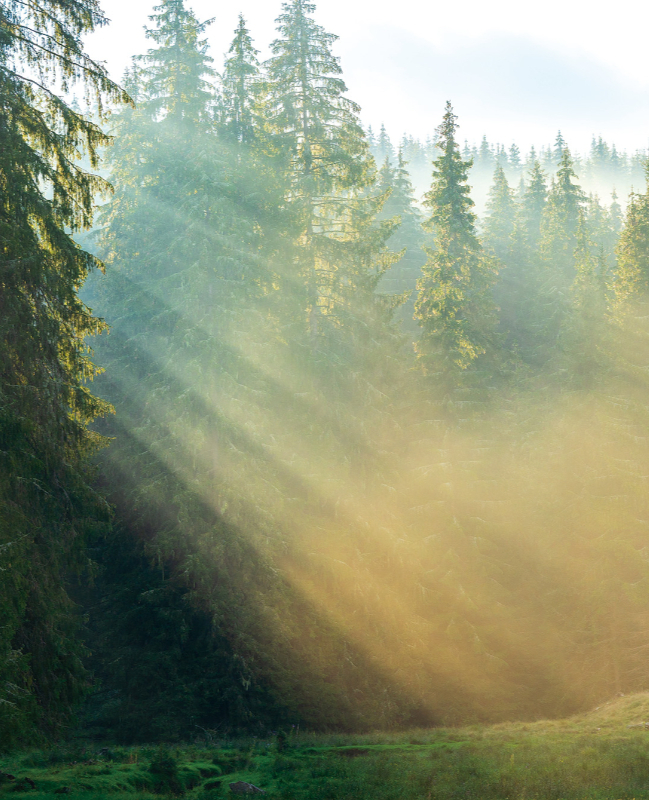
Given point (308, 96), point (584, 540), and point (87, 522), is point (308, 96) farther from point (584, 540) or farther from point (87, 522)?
point (584, 540)

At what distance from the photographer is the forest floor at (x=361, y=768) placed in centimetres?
971

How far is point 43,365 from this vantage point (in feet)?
32.1

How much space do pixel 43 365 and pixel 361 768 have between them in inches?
379

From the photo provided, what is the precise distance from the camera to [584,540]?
28.9 m

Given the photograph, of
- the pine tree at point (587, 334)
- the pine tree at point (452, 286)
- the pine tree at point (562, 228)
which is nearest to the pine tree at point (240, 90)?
the pine tree at point (452, 286)

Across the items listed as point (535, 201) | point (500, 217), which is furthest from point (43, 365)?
point (535, 201)

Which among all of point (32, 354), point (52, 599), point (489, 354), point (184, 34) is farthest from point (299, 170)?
point (52, 599)

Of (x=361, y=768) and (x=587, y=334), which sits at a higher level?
(x=587, y=334)

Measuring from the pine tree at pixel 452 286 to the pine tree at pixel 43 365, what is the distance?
69.3 feet

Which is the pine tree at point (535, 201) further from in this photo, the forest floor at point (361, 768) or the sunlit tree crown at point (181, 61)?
the forest floor at point (361, 768)

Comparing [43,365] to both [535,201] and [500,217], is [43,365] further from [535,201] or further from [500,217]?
[535,201]

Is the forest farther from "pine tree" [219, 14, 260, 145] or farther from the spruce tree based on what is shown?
the spruce tree

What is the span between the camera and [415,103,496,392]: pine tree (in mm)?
29531

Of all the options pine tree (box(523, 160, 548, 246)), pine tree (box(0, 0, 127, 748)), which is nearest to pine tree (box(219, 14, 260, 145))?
pine tree (box(0, 0, 127, 748))
